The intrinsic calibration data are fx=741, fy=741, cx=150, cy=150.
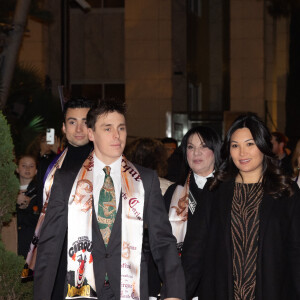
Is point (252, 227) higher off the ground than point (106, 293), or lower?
higher

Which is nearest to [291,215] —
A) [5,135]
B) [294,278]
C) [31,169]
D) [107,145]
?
[294,278]

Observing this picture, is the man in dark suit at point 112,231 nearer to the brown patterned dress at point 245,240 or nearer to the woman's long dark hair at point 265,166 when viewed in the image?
the brown patterned dress at point 245,240

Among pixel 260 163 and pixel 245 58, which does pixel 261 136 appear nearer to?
pixel 260 163

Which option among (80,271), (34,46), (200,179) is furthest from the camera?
(34,46)

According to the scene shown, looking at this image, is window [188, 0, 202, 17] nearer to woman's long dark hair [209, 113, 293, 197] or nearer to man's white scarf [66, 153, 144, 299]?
woman's long dark hair [209, 113, 293, 197]

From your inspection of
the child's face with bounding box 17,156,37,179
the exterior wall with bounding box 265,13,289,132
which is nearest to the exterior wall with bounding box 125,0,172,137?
the exterior wall with bounding box 265,13,289,132

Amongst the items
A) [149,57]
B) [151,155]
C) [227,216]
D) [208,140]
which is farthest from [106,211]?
[149,57]

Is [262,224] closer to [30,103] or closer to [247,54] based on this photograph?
[30,103]

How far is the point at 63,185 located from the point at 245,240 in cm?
126

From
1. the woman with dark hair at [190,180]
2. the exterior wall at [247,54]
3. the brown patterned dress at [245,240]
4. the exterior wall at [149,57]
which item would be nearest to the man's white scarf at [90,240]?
the brown patterned dress at [245,240]

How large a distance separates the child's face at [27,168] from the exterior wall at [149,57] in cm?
1113

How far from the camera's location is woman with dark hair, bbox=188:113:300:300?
4.80 m

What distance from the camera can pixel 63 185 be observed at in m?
4.67

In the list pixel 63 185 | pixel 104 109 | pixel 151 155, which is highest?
pixel 104 109
